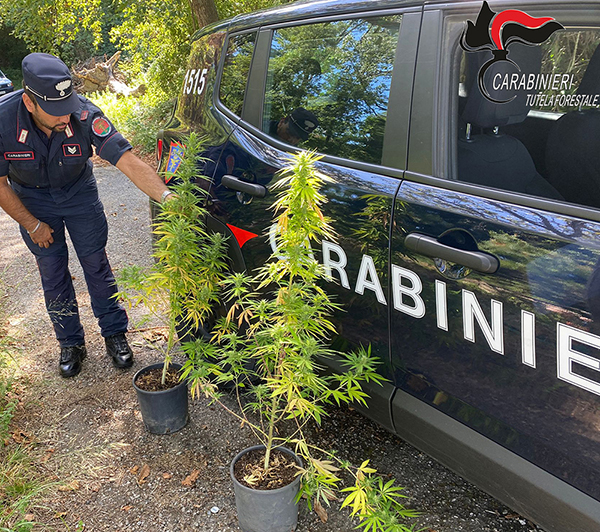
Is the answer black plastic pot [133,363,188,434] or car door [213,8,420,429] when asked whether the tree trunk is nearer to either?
car door [213,8,420,429]

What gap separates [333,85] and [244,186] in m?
0.60

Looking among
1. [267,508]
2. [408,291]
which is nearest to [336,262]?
[408,291]

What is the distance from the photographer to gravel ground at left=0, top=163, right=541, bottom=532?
89.2 inches

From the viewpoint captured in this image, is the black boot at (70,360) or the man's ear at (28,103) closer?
the man's ear at (28,103)

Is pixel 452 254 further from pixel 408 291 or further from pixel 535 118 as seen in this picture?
pixel 535 118

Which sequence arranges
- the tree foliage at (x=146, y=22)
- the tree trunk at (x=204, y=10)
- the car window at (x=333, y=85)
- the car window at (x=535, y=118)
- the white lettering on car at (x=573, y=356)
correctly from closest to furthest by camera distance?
the white lettering on car at (x=573, y=356) → the car window at (x=535, y=118) → the car window at (x=333, y=85) → the tree trunk at (x=204, y=10) → the tree foliage at (x=146, y=22)

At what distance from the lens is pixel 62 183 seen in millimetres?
3061

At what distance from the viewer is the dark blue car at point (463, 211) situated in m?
1.50

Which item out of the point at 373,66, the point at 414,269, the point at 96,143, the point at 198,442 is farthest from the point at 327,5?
the point at 198,442

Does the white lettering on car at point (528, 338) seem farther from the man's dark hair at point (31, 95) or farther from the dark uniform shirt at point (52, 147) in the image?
the man's dark hair at point (31, 95)

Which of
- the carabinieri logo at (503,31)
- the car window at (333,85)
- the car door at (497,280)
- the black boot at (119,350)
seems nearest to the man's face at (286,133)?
the car window at (333,85)

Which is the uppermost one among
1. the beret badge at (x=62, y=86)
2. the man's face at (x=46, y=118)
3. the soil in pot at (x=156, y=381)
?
the beret badge at (x=62, y=86)

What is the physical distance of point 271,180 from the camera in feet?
7.93

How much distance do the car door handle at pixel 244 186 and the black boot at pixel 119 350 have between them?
1.36m
